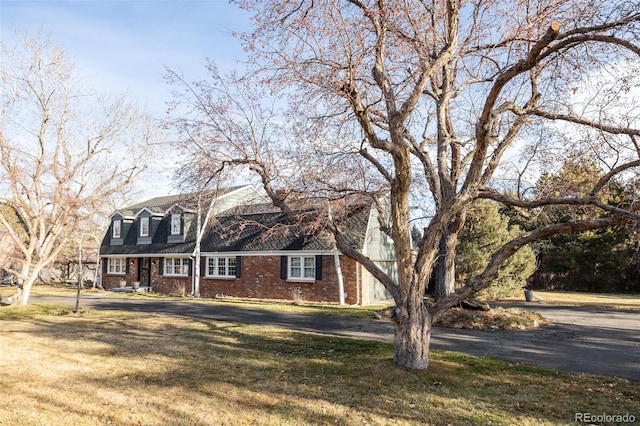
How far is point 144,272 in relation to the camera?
30719 millimetres

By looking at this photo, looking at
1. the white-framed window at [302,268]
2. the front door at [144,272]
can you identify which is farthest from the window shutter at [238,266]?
the front door at [144,272]

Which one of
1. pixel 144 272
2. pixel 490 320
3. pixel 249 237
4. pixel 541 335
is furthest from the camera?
pixel 144 272

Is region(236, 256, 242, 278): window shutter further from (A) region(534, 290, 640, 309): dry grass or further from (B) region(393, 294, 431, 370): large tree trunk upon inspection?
(B) region(393, 294, 431, 370): large tree trunk

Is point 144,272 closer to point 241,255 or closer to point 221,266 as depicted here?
point 221,266

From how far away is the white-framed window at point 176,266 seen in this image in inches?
1099

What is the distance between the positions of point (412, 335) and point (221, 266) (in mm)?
20233

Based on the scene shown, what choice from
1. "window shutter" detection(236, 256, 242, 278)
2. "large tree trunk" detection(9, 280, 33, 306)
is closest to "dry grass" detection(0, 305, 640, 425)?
"large tree trunk" detection(9, 280, 33, 306)

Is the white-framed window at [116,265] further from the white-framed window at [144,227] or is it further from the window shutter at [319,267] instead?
the window shutter at [319,267]

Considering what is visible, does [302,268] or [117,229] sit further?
[117,229]

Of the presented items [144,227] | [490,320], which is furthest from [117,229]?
[490,320]

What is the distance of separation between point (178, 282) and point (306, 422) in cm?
2423

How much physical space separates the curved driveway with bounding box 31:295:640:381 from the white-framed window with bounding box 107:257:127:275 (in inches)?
553

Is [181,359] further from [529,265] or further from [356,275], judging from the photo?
[529,265]

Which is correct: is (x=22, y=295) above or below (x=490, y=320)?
above
